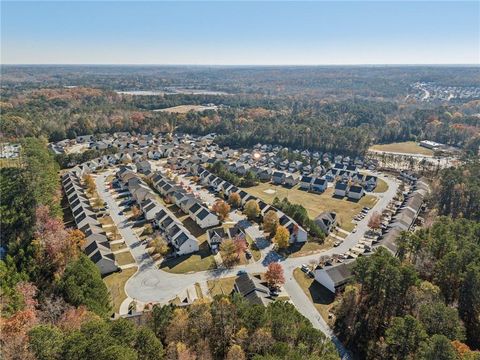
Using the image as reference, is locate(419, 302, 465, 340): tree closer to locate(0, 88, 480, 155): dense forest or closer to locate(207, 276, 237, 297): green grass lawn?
locate(207, 276, 237, 297): green grass lawn

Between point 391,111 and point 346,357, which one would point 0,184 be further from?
point 391,111

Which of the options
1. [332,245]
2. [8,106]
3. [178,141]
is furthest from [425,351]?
[8,106]

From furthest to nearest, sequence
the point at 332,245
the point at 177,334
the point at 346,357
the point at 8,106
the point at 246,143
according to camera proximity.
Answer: the point at 8,106 < the point at 246,143 < the point at 332,245 < the point at 346,357 < the point at 177,334

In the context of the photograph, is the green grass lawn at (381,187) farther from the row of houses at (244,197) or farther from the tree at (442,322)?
the tree at (442,322)

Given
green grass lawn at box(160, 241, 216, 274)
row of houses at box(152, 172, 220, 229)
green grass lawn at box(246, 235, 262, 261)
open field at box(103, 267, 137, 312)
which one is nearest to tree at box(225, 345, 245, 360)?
open field at box(103, 267, 137, 312)

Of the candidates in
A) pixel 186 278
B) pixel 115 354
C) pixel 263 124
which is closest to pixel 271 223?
pixel 186 278

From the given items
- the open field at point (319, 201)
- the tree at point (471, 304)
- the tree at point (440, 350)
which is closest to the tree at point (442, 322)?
the tree at point (440, 350)
